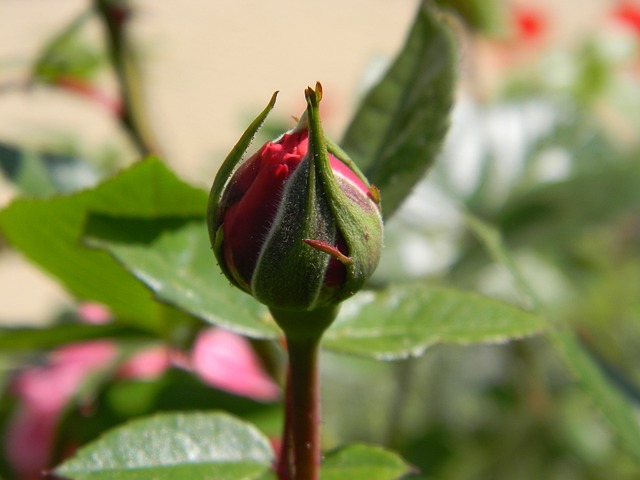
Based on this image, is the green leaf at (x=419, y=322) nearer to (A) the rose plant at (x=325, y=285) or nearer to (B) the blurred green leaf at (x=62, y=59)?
(A) the rose plant at (x=325, y=285)

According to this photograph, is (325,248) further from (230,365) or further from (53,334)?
(230,365)

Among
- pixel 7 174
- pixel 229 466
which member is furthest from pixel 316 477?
pixel 7 174

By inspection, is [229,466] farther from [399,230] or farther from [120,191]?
[399,230]

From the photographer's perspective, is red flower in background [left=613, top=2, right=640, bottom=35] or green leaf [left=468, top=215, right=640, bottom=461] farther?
red flower in background [left=613, top=2, right=640, bottom=35]

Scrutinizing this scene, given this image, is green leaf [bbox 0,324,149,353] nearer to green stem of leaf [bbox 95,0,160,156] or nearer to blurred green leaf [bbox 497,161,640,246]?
green stem of leaf [bbox 95,0,160,156]

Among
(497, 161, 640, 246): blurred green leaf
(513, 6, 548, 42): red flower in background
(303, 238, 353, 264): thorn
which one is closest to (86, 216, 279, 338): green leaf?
(303, 238, 353, 264): thorn

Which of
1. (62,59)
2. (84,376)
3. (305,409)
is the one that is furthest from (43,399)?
(305,409)
